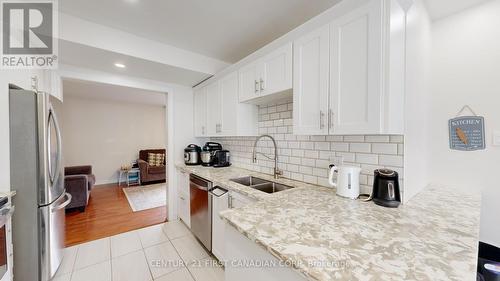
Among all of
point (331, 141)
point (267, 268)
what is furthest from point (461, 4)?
point (267, 268)

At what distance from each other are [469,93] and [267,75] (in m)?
1.58

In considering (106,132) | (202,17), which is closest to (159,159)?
(106,132)

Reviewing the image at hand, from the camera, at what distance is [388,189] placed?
1.21m

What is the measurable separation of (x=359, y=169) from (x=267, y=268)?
3.09ft

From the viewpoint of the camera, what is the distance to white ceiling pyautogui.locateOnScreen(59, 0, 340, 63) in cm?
162

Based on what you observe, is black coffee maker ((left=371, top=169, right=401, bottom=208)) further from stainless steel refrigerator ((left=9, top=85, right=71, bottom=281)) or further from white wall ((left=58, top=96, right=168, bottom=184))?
white wall ((left=58, top=96, right=168, bottom=184))

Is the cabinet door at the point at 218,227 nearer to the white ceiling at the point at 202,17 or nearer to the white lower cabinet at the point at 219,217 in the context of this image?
the white lower cabinet at the point at 219,217

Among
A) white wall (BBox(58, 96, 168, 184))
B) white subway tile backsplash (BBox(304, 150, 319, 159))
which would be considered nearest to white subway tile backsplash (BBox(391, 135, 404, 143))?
white subway tile backsplash (BBox(304, 150, 319, 159))

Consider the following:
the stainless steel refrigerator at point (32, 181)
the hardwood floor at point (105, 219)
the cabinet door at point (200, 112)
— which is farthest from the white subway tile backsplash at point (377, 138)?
the hardwood floor at point (105, 219)

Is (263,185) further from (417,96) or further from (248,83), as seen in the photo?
(417,96)

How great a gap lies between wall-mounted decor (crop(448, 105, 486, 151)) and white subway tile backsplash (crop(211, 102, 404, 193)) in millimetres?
682

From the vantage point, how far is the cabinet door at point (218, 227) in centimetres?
180

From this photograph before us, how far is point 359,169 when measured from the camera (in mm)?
1354

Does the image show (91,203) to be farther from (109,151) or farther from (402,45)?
(402,45)
